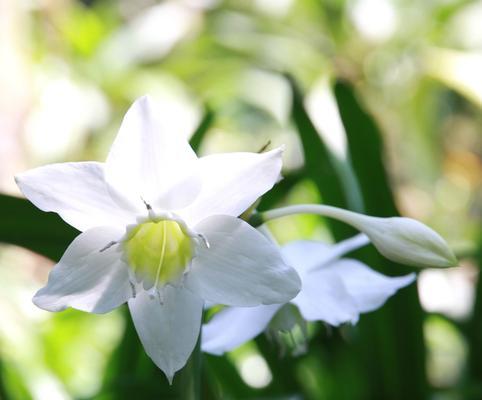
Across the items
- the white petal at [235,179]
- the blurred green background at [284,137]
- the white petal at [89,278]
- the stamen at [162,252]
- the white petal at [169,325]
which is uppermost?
the white petal at [235,179]

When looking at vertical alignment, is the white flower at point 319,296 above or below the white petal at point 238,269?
below

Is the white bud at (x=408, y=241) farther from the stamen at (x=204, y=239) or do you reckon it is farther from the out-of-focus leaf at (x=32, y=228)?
the out-of-focus leaf at (x=32, y=228)

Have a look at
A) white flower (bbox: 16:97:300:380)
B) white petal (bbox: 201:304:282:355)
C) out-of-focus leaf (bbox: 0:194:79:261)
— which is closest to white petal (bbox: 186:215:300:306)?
white flower (bbox: 16:97:300:380)

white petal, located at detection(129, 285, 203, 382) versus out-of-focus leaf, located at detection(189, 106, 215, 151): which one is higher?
white petal, located at detection(129, 285, 203, 382)

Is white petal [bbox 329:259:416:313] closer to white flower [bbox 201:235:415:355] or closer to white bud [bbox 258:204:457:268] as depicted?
white flower [bbox 201:235:415:355]

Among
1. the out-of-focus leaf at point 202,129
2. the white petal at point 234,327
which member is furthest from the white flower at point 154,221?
the out-of-focus leaf at point 202,129

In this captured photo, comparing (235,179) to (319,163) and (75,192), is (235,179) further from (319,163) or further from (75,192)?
(319,163)

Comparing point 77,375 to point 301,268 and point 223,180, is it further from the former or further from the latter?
point 223,180
